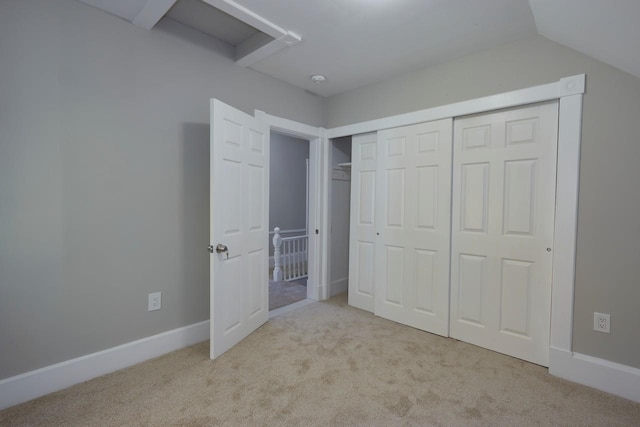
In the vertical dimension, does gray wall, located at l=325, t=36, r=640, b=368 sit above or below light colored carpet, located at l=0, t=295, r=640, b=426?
above

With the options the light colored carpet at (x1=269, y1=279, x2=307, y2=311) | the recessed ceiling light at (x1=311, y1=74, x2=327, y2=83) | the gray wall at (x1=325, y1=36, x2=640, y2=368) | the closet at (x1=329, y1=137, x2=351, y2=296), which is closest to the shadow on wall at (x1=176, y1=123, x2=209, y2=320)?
the light colored carpet at (x1=269, y1=279, x2=307, y2=311)

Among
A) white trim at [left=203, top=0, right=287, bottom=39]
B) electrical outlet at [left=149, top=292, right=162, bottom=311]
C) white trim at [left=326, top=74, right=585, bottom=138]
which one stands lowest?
electrical outlet at [left=149, top=292, right=162, bottom=311]

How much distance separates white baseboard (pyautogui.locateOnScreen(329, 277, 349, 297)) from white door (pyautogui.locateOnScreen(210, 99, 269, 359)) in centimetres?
107

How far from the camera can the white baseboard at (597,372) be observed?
1.86 m

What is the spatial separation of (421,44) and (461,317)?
7.50ft

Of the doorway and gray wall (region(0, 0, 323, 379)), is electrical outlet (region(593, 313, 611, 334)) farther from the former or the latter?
the doorway

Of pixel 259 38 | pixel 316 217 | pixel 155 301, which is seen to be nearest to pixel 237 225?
pixel 155 301

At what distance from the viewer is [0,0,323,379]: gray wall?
5.71 ft

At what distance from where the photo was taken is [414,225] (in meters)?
2.90

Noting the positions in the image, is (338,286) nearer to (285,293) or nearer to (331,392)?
(285,293)

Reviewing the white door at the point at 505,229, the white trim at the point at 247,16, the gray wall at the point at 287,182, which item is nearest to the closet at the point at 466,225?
the white door at the point at 505,229

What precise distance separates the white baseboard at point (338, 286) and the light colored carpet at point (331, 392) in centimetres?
128

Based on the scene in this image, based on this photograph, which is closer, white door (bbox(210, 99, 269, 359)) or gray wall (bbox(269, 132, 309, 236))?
white door (bbox(210, 99, 269, 359))

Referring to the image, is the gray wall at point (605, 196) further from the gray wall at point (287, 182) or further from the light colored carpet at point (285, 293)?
the gray wall at point (287, 182)
